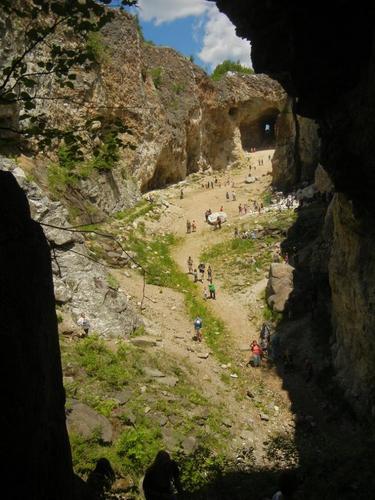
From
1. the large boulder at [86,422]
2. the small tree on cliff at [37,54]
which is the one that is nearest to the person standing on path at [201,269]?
the small tree on cliff at [37,54]

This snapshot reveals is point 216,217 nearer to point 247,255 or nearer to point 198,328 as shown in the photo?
point 247,255

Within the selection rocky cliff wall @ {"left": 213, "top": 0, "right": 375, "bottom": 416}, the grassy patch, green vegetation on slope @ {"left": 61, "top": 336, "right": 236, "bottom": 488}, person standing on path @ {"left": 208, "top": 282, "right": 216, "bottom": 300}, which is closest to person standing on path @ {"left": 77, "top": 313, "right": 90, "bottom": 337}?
green vegetation on slope @ {"left": 61, "top": 336, "right": 236, "bottom": 488}

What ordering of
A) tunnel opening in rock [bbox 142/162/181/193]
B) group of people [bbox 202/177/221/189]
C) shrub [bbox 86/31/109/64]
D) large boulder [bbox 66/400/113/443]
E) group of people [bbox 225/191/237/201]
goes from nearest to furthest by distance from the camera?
large boulder [bbox 66/400/113/443]
shrub [bbox 86/31/109/64]
group of people [bbox 225/191/237/201]
tunnel opening in rock [bbox 142/162/181/193]
group of people [bbox 202/177/221/189]

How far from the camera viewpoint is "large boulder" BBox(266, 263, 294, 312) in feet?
75.2

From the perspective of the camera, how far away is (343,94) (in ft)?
35.0

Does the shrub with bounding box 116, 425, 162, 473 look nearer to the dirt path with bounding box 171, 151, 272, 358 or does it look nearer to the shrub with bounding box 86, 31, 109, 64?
the dirt path with bounding box 171, 151, 272, 358

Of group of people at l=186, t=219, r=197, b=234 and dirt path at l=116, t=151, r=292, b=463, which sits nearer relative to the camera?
dirt path at l=116, t=151, r=292, b=463

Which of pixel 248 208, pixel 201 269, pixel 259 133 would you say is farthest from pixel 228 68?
pixel 201 269

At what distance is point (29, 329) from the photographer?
16.4 feet

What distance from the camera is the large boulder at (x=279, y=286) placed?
22.9 meters

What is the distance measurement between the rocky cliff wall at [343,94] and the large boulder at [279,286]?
752cm

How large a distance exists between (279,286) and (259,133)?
41350 mm

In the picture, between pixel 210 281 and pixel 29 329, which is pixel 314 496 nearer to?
pixel 29 329

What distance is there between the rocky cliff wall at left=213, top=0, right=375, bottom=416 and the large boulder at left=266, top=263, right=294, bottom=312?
752 centimetres
